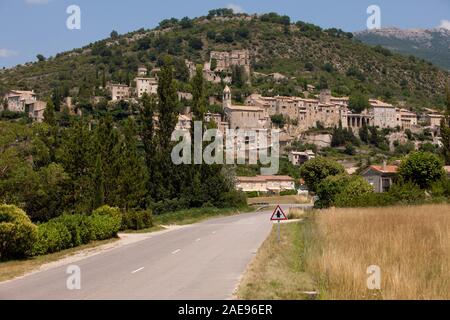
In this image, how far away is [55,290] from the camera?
533 inches

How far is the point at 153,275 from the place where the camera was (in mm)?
15703

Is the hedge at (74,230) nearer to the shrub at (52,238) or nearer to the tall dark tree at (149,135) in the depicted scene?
the shrub at (52,238)

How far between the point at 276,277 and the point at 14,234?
10850mm

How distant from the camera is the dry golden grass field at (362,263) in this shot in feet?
38.7

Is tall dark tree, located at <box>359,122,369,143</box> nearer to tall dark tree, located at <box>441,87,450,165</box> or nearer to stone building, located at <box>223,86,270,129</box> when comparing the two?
stone building, located at <box>223,86,270,129</box>

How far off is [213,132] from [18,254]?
33514mm

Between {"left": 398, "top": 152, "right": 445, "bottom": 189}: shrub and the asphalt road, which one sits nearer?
the asphalt road

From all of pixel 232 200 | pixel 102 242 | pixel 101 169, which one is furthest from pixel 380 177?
pixel 102 242

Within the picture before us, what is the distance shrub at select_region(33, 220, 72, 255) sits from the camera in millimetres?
22797

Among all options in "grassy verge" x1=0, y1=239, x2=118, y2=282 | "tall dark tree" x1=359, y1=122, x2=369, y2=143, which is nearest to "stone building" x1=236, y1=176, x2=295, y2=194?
"tall dark tree" x1=359, y1=122, x2=369, y2=143

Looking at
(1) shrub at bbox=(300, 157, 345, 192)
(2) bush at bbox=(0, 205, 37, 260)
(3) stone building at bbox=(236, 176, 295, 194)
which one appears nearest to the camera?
(2) bush at bbox=(0, 205, 37, 260)
